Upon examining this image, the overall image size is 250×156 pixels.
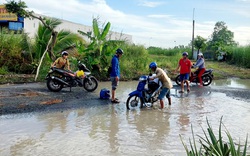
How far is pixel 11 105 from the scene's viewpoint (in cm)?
884

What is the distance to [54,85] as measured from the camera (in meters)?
11.8

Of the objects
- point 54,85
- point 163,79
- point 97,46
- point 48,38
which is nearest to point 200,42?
point 97,46

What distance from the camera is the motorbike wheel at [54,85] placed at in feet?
38.1

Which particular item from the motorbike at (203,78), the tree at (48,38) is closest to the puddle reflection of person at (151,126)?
the motorbike at (203,78)

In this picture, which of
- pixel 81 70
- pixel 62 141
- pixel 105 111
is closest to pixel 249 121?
pixel 105 111

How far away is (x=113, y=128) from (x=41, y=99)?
4177 millimetres

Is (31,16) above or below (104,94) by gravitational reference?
above

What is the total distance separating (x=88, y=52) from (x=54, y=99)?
5899 millimetres

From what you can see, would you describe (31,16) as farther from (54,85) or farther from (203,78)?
(203,78)

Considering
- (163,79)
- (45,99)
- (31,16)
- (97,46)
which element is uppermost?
(31,16)

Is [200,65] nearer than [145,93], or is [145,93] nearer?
[145,93]

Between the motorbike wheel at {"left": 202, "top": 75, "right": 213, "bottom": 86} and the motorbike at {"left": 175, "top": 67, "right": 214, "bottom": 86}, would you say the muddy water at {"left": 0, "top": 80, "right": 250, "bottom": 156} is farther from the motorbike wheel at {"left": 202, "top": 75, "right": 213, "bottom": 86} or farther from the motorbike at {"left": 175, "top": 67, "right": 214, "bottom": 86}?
the motorbike wheel at {"left": 202, "top": 75, "right": 213, "bottom": 86}

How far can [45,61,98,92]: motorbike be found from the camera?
1160 cm

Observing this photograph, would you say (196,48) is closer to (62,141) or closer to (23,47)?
(23,47)
